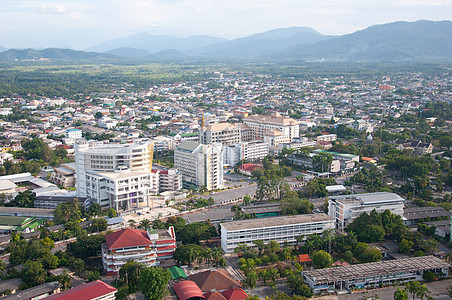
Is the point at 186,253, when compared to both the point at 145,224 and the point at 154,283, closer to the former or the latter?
the point at 154,283

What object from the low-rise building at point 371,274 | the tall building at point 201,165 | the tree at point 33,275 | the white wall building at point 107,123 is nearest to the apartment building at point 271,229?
the low-rise building at point 371,274

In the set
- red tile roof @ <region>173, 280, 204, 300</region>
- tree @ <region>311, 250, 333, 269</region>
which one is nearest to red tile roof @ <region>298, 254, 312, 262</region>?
tree @ <region>311, 250, 333, 269</region>

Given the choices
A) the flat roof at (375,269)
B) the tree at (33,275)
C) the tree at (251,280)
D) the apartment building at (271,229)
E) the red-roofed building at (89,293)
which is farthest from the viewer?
the apartment building at (271,229)

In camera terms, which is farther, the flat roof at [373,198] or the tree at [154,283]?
the flat roof at [373,198]

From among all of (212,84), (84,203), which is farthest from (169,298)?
(212,84)

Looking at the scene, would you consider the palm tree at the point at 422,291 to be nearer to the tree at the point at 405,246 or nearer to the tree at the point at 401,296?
the tree at the point at 401,296

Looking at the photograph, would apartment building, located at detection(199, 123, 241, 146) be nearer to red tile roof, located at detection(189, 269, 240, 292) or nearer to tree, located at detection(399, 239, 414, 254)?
tree, located at detection(399, 239, 414, 254)
